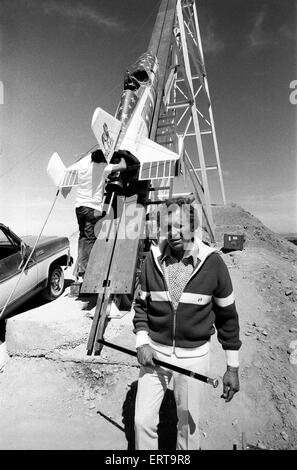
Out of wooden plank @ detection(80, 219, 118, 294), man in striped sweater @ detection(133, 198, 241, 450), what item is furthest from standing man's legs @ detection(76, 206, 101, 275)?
man in striped sweater @ detection(133, 198, 241, 450)

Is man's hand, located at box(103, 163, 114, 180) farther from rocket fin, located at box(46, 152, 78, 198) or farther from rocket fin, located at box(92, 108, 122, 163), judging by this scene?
rocket fin, located at box(46, 152, 78, 198)

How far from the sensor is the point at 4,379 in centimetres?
403

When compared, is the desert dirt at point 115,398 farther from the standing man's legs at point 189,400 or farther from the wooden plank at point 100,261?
the standing man's legs at point 189,400

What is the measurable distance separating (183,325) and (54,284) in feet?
15.7

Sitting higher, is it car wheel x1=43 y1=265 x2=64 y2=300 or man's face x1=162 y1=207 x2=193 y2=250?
man's face x1=162 y1=207 x2=193 y2=250

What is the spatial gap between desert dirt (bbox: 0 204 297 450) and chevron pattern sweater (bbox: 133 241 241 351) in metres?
1.54

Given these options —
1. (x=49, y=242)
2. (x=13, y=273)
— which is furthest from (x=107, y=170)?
(x=13, y=273)

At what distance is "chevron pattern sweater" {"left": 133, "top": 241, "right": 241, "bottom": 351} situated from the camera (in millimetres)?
2146

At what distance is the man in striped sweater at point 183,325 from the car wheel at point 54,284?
4.34 m

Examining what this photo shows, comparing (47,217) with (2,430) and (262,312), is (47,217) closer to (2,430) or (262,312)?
(2,430)

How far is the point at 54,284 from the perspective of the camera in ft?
20.8

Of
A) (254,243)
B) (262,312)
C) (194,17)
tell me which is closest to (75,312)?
(262,312)

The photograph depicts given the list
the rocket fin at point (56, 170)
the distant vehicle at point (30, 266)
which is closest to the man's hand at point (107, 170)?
the rocket fin at point (56, 170)

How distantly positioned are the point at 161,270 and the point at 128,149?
4.22 metres
